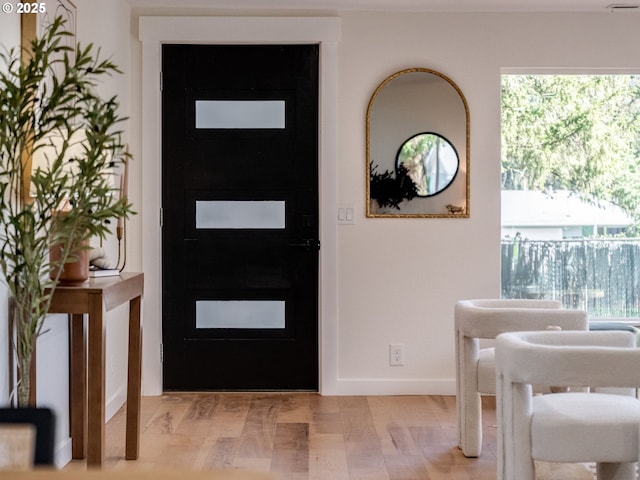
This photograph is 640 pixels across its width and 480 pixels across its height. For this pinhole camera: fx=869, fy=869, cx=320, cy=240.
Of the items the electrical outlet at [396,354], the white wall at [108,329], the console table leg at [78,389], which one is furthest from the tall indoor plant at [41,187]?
the electrical outlet at [396,354]

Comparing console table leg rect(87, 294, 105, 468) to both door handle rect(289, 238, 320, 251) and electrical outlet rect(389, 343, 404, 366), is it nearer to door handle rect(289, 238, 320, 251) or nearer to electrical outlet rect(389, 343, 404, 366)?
door handle rect(289, 238, 320, 251)

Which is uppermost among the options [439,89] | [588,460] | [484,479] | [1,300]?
[439,89]

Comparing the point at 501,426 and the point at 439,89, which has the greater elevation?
the point at 439,89

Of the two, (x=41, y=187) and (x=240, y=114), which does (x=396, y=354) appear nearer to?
(x=240, y=114)

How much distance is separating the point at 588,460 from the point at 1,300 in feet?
6.56

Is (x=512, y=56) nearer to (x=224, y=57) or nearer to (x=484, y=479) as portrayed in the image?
(x=224, y=57)

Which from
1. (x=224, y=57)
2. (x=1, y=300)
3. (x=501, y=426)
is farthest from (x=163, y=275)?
(x=501, y=426)

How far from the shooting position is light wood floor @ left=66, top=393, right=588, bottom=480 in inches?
143

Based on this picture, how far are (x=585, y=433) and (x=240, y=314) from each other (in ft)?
9.26

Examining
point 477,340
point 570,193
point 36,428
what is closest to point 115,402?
point 477,340

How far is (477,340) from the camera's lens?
3.79m

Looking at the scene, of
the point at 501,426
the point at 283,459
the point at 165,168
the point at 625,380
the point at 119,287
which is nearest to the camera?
the point at 625,380

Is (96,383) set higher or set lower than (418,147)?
lower

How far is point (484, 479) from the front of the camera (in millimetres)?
3469
